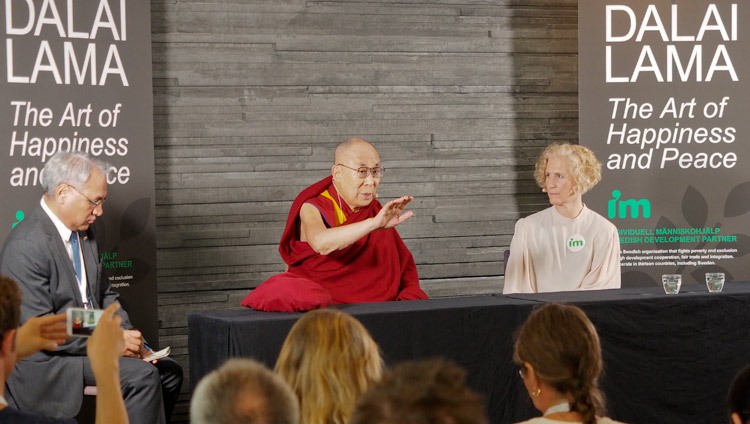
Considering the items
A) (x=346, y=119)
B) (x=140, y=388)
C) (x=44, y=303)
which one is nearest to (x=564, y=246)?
(x=346, y=119)

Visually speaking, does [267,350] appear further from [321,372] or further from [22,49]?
[22,49]

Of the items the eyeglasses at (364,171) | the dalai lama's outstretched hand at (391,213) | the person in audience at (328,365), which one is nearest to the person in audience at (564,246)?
the eyeglasses at (364,171)

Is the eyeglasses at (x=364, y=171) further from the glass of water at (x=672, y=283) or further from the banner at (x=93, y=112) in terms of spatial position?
the glass of water at (x=672, y=283)

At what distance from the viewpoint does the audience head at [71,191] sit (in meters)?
3.83

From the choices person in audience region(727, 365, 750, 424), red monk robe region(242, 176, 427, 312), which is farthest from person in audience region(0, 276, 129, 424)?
red monk robe region(242, 176, 427, 312)

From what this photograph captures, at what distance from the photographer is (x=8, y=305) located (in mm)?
1808

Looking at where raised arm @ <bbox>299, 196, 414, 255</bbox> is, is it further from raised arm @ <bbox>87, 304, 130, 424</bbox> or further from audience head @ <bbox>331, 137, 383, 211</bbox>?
raised arm @ <bbox>87, 304, 130, 424</bbox>

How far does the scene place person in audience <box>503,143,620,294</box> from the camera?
15.0 feet

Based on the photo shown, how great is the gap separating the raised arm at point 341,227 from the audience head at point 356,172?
170 mm

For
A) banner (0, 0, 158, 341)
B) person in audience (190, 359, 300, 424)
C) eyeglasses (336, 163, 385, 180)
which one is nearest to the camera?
person in audience (190, 359, 300, 424)

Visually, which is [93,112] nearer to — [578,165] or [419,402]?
[578,165]

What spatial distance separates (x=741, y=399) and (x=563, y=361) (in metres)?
0.48

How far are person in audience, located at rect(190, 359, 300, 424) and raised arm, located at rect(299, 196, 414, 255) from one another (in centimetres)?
228

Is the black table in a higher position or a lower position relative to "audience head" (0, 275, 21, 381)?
lower
